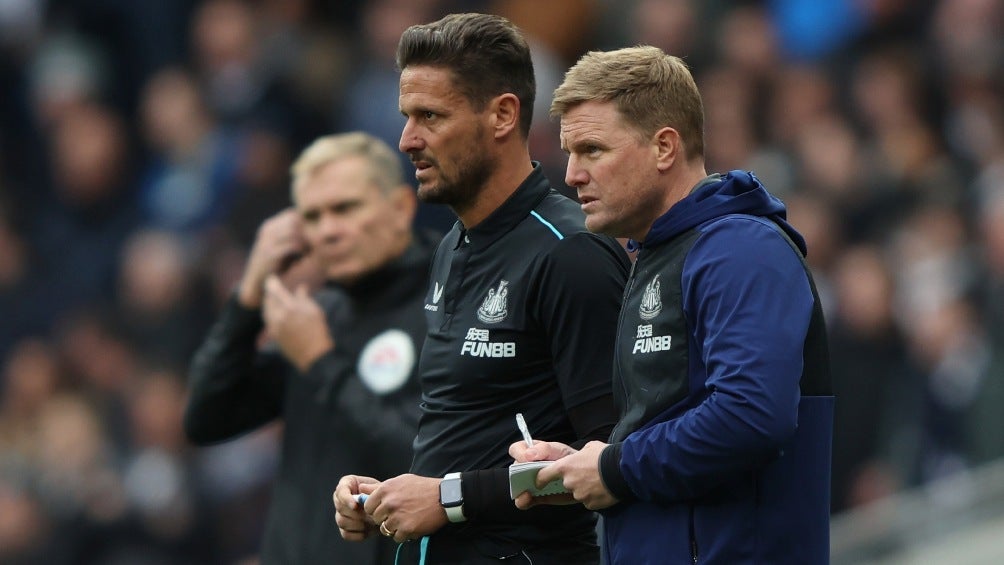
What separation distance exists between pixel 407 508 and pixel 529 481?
34 centimetres

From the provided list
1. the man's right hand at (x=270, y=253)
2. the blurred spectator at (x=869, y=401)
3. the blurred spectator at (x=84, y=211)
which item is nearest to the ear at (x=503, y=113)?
the man's right hand at (x=270, y=253)

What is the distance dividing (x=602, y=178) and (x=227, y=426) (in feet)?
→ 7.51

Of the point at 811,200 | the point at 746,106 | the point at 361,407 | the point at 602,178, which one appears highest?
the point at 746,106

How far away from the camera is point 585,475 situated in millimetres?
2857

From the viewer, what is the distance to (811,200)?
7.56 meters

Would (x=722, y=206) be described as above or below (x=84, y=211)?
below

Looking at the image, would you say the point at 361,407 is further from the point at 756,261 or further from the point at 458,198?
the point at 756,261

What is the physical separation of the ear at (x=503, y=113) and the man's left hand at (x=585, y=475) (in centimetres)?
81

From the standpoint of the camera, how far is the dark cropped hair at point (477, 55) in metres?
3.38

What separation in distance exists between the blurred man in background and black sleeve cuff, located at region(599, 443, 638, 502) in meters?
1.31

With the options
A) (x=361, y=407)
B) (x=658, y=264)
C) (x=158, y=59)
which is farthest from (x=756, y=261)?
(x=158, y=59)

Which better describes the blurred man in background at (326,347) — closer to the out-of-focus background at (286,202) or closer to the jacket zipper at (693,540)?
the jacket zipper at (693,540)

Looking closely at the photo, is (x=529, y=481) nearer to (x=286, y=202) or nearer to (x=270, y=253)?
(x=270, y=253)

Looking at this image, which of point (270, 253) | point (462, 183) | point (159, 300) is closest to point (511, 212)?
point (462, 183)
